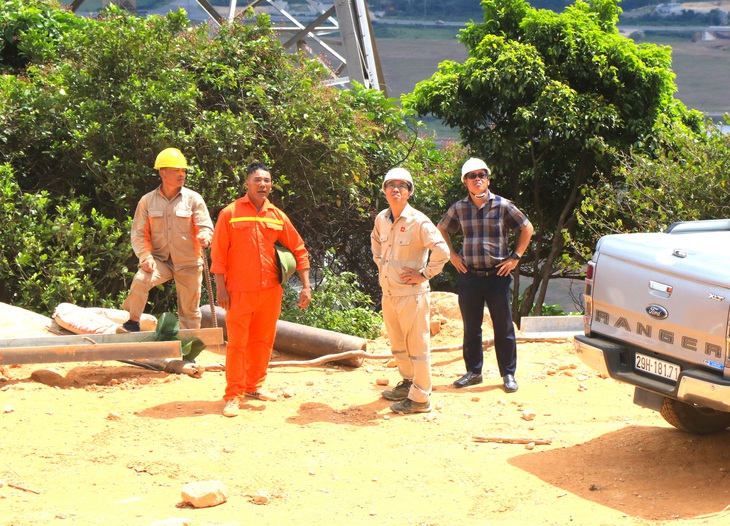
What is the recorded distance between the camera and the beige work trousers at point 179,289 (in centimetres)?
864

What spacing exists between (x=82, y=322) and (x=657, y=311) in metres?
5.54

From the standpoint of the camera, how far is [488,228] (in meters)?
8.45

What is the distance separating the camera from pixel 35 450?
6770mm

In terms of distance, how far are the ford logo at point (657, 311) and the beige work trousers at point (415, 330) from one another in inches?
83.5

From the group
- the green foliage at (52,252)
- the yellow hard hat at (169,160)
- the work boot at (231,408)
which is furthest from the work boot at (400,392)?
the green foliage at (52,252)

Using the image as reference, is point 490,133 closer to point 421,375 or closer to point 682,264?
point 421,375

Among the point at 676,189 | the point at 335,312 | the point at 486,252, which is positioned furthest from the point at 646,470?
the point at 676,189

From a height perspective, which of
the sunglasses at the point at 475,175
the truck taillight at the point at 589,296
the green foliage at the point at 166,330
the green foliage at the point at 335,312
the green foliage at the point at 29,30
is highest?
the green foliage at the point at 29,30

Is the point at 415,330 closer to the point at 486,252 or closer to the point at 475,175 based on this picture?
the point at 486,252

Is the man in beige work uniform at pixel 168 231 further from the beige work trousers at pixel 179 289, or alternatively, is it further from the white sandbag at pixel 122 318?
the white sandbag at pixel 122 318

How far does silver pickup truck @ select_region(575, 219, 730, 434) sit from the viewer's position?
5.62 m

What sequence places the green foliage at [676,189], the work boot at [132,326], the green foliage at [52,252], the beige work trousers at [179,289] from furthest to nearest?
the green foliage at [676,189] → the green foliage at [52,252] → the work boot at [132,326] → the beige work trousers at [179,289]

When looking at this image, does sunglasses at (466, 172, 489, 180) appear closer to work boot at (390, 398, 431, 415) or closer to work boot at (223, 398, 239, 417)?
work boot at (390, 398, 431, 415)

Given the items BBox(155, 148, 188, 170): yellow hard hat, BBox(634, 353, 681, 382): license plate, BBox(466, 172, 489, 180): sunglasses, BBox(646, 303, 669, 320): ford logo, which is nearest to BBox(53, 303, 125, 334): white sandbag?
BBox(155, 148, 188, 170): yellow hard hat
